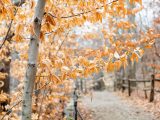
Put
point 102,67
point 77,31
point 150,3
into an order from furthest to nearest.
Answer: point 150,3 → point 77,31 → point 102,67

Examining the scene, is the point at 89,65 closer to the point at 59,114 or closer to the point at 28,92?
the point at 28,92

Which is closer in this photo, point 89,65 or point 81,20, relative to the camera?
→ point 89,65

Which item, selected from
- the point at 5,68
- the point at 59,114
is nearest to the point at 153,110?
the point at 59,114

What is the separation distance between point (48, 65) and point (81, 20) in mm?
854

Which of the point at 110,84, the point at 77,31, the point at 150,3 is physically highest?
the point at 150,3

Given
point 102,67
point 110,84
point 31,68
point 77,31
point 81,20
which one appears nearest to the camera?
point 31,68

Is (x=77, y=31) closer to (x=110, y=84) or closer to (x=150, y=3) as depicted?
(x=150, y=3)

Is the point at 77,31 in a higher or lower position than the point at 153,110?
higher

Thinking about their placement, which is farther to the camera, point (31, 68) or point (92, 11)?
point (92, 11)

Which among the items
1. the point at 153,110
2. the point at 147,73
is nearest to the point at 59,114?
the point at 153,110

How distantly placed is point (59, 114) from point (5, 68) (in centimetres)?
270

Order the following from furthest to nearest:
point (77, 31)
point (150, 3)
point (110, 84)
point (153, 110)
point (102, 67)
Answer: point (110, 84) → point (150, 3) → point (77, 31) → point (153, 110) → point (102, 67)

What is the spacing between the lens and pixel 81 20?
346cm

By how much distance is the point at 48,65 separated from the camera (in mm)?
2852
